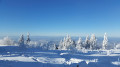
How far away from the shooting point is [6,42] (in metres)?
71.0

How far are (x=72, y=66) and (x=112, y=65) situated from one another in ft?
32.2

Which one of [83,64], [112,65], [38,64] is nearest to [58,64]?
[38,64]

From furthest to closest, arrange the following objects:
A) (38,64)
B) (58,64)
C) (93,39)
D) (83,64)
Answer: (93,39), (83,64), (58,64), (38,64)

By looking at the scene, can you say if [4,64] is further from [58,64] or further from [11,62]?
[58,64]

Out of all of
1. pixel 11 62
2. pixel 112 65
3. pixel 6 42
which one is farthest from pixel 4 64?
pixel 6 42

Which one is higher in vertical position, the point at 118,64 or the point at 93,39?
the point at 93,39

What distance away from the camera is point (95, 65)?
79.8 feet

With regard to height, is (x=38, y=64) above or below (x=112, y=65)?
above

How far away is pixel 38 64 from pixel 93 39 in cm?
5019

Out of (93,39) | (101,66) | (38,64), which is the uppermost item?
(93,39)

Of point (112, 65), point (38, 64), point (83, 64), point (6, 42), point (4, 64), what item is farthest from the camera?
point (6, 42)

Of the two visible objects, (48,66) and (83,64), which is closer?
(48,66)

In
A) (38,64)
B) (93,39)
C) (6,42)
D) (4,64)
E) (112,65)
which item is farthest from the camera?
(6,42)

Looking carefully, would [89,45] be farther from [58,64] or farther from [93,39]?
[58,64]
